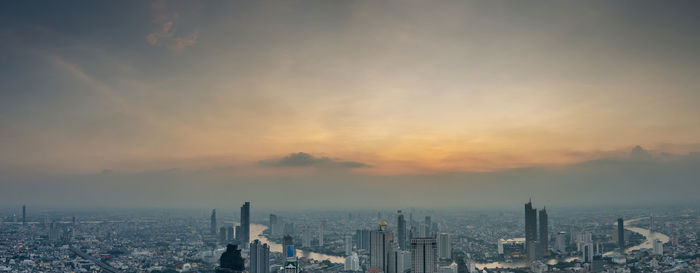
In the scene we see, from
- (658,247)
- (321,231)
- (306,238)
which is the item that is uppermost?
(658,247)

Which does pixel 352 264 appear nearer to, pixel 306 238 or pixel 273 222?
pixel 306 238

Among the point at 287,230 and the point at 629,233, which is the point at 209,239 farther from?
the point at 629,233

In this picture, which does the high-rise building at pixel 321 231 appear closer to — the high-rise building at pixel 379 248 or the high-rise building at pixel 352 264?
the high-rise building at pixel 352 264

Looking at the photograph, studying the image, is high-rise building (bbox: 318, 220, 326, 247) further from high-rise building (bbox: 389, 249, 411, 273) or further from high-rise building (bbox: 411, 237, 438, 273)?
high-rise building (bbox: 411, 237, 438, 273)

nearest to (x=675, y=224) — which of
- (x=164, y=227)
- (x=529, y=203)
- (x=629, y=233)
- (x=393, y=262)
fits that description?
(x=629, y=233)

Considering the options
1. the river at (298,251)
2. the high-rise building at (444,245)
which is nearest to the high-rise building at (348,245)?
the river at (298,251)

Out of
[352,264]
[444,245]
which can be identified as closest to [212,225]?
[352,264]

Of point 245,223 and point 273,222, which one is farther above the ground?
point 245,223
